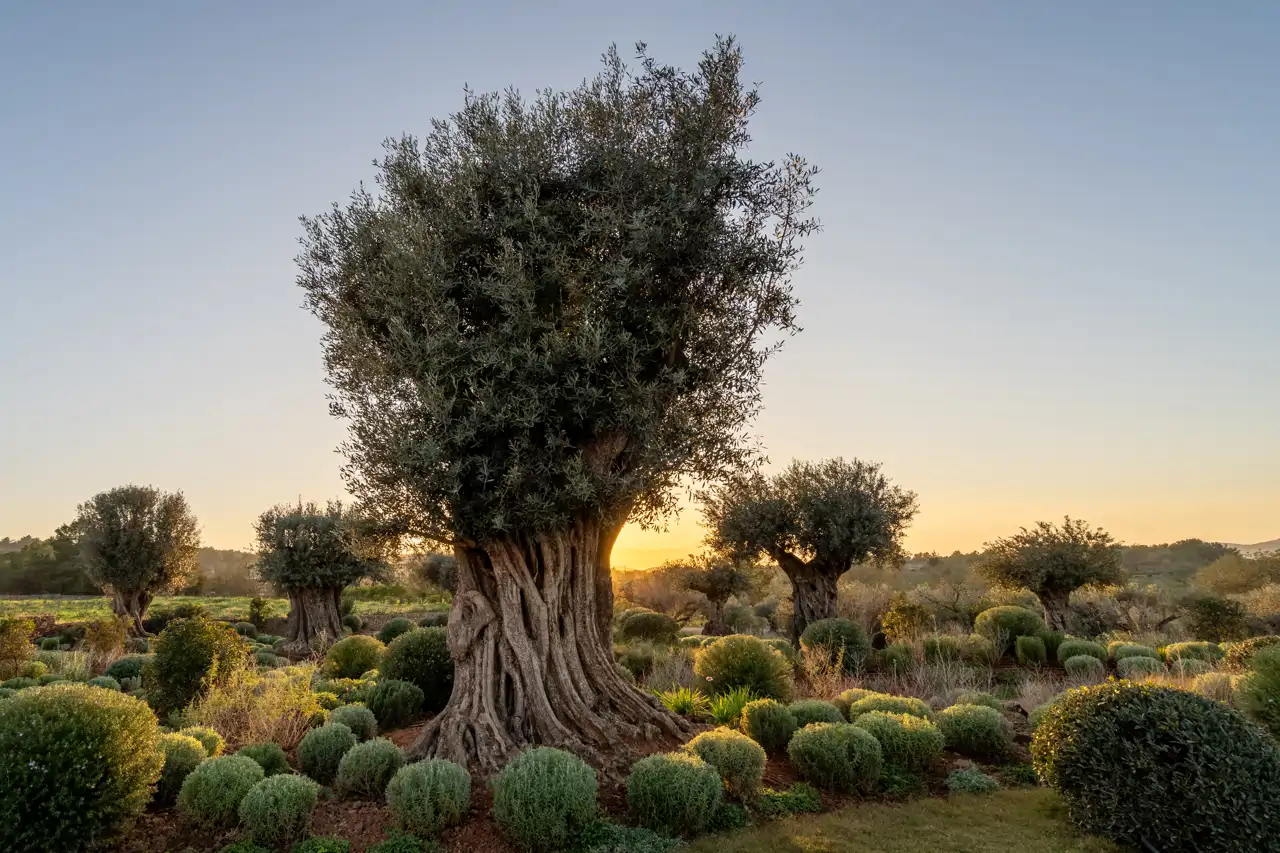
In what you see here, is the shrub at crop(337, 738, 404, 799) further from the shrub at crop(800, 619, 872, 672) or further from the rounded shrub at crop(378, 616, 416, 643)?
the rounded shrub at crop(378, 616, 416, 643)

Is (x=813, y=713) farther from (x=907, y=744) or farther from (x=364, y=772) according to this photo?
(x=364, y=772)

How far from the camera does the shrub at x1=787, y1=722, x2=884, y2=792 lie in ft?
29.3

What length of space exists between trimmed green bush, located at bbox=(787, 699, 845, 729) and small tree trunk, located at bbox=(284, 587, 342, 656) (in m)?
21.5

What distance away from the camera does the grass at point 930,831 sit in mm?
7184

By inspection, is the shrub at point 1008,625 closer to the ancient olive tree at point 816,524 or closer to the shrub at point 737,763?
the ancient olive tree at point 816,524

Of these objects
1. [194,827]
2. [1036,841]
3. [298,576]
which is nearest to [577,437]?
[194,827]

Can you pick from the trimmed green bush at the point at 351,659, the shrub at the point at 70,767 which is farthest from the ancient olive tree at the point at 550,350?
the trimmed green bush at the point at 351,659

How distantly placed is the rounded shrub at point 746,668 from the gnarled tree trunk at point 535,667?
3.14 meters

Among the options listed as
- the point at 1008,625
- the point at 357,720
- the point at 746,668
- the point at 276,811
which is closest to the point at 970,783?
the point at 746,668

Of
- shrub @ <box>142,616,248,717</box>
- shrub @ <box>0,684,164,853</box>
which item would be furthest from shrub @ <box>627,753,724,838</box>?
shrub @ <box>142,616,248,717</box>

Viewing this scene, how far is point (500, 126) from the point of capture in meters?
10.1

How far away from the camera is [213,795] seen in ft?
23.8

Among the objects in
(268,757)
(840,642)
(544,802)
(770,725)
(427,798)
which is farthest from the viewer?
(840,642)

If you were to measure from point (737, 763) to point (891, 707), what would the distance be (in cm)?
415
